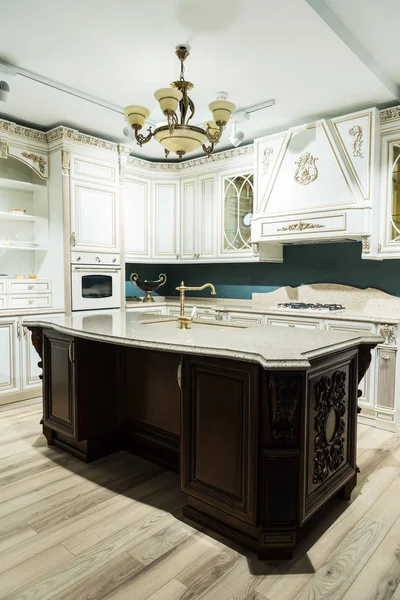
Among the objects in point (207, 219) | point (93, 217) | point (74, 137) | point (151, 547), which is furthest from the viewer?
point (207, 219)

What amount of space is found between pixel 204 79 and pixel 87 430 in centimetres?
267

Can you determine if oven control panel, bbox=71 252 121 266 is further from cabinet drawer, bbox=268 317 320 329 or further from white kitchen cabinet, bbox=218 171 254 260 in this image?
cabinet drawer, bbox=268 317 320 329

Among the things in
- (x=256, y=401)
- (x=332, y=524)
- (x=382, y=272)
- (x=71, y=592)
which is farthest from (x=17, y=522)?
(x=382, y=272)

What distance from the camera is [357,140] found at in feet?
11.2

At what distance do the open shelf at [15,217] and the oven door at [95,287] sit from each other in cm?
67

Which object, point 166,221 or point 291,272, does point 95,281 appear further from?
point 291,272

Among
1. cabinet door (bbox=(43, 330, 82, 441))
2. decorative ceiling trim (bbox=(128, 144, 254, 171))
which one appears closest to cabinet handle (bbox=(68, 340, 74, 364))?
cabinet door (bbox=(43, 330, 82, 441))

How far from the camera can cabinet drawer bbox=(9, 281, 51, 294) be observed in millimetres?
3773

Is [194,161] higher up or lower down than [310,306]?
higher up

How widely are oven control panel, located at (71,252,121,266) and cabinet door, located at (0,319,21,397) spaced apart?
32.9 inches

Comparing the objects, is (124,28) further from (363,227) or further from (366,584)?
(366,584)

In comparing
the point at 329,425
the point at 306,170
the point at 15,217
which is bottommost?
the point at 329,425

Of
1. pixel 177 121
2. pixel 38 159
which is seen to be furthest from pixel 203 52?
pixel 38 159

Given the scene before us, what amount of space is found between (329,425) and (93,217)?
3.24 m
